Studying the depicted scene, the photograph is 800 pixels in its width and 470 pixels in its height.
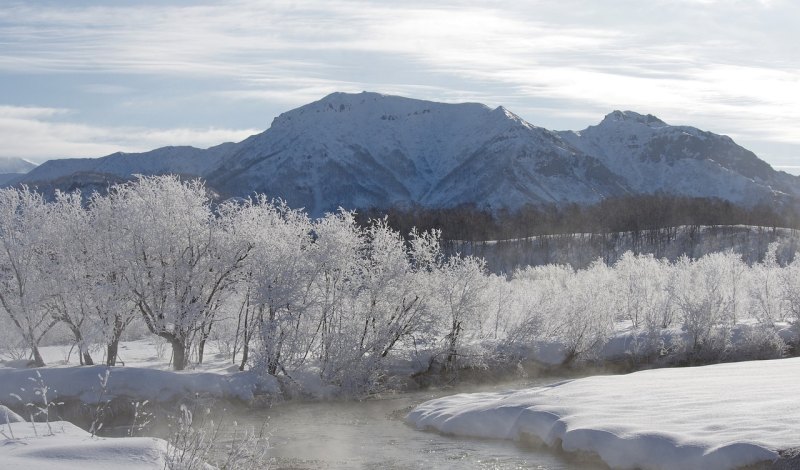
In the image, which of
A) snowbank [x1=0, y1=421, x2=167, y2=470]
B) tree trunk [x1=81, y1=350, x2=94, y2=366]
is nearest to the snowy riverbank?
snowbank [x1=0, y1=421, x2=167, y2=470]

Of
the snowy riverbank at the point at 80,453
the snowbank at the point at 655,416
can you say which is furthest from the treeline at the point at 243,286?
the snowy riverbank at the point at 80,453

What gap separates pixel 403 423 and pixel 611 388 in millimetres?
9656

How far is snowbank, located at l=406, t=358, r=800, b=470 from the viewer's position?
67.0 ft

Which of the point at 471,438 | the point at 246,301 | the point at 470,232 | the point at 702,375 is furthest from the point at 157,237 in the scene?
the point at 470,232

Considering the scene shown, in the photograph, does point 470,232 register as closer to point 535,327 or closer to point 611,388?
point 535,327

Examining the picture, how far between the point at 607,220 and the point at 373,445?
153 meters

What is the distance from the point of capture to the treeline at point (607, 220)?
165m

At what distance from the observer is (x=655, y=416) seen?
24.8m

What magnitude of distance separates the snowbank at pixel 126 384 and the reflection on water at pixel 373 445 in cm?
227

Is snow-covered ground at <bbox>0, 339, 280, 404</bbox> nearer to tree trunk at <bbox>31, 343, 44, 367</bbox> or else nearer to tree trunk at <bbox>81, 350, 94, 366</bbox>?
tree trunk at <bbox>81, 350, 94, 366</bbox>

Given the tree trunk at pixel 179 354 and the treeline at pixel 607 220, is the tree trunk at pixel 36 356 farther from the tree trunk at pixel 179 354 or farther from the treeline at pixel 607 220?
the treeline at pixel 607 220

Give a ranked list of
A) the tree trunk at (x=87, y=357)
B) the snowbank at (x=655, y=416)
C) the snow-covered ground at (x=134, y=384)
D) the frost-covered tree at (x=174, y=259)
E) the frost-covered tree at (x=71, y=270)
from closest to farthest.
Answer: the snowbank at (x=655, y=416) < the snow-covered ground at (x=134, y=384) < the frost-covered tree at (x=174, y=259) < the tree trunk at (x=87, y=357) < the frost-covered tree at (x=71, y=270)

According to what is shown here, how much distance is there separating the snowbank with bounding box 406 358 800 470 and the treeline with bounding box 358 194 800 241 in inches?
4868

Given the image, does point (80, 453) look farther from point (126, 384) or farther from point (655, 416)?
point (126, 384)
